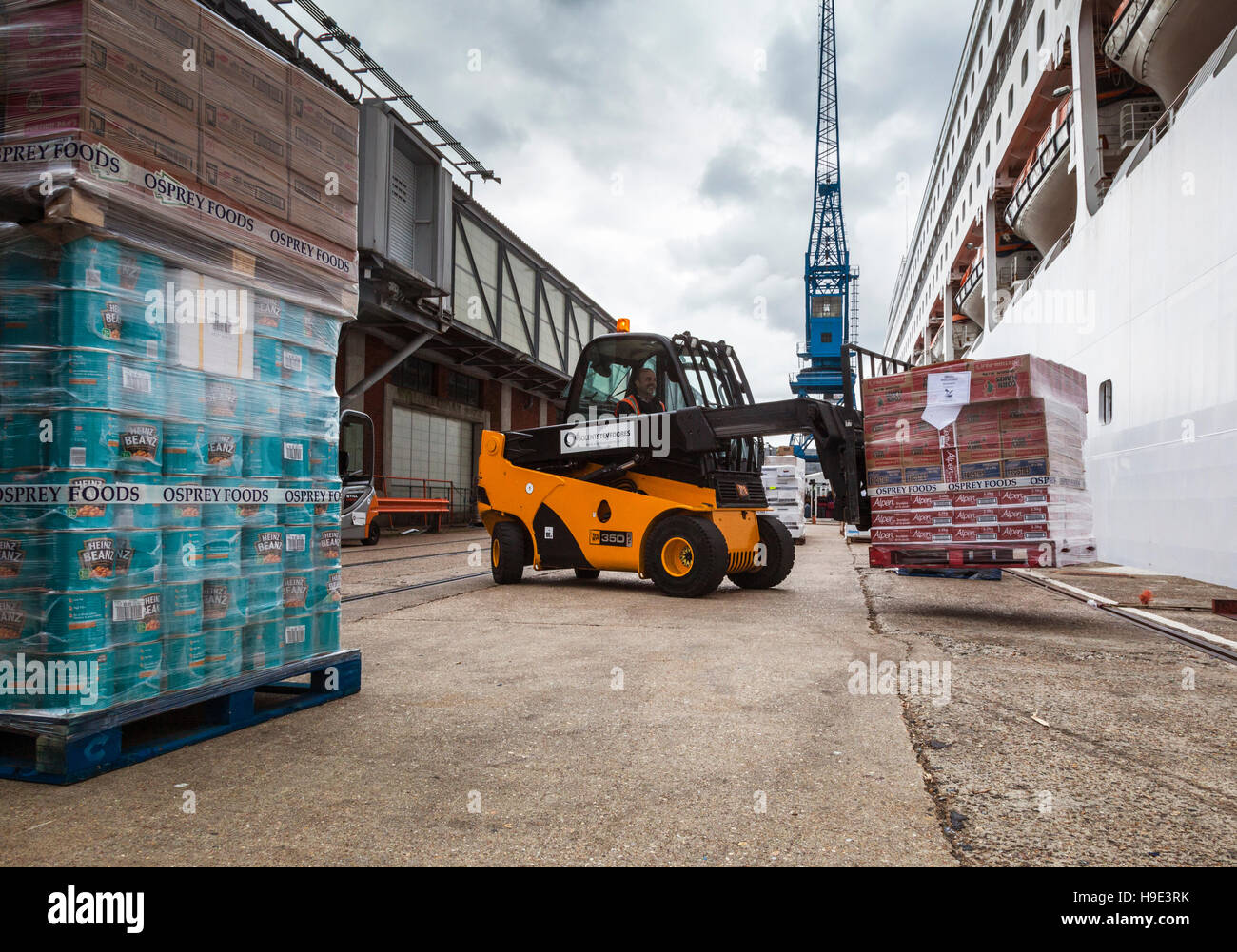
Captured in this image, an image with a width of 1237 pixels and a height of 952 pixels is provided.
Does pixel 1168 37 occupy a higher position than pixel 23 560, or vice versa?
pixel 1168 37

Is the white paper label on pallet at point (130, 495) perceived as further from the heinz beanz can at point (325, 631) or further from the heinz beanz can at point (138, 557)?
the heinz beanz can at point (325, 631)

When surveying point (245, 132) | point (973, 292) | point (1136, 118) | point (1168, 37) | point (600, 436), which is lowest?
point (600, 436)

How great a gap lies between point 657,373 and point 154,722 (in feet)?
19.6

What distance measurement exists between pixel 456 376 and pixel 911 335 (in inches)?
1095

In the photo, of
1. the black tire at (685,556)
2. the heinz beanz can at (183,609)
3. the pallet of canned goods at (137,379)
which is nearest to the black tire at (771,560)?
the black tire at (685,556)

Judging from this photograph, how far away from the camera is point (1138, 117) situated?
555 inches

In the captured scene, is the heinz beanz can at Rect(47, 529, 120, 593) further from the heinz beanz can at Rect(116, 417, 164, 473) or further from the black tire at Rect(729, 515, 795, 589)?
the black tire at Rect(729, 515, 795, 589)

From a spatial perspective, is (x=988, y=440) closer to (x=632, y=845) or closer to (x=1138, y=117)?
(x=632, y=845)

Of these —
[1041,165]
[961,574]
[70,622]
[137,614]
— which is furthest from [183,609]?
[1041,165]

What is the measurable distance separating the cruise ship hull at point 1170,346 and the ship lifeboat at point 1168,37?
6.58ft

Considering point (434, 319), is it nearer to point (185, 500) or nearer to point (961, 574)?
point (961, 574)

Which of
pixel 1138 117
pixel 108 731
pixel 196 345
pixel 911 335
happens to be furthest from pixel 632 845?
pixel 911 335

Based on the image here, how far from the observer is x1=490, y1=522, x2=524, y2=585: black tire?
356 inches

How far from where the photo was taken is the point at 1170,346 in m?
9.92
